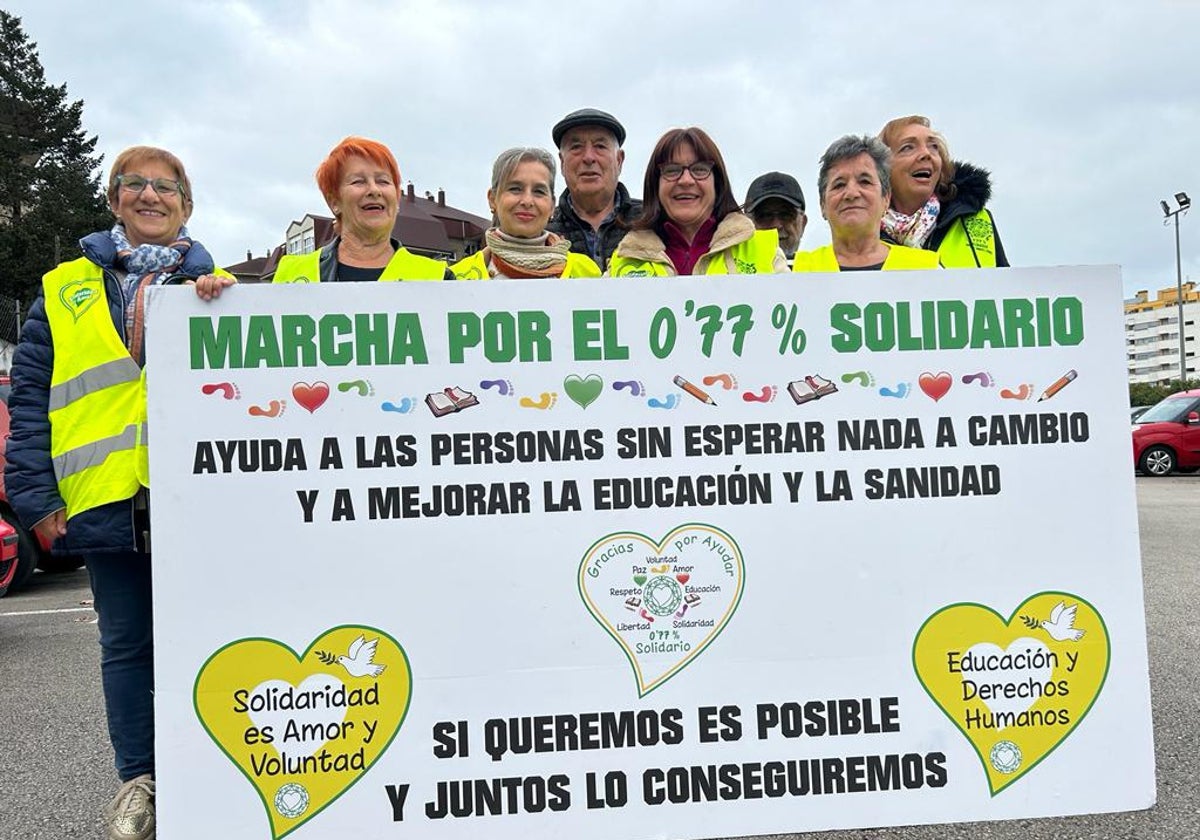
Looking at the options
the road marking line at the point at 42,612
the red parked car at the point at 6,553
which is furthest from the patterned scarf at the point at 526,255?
the road marking line at the point at 42,612

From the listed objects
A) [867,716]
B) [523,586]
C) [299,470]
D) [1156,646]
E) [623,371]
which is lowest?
[1156,646]

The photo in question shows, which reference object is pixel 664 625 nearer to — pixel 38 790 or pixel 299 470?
pixel 299 470

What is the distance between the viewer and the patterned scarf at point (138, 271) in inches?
99.9

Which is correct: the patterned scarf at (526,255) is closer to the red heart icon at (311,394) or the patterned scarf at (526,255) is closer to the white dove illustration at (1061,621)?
the red heart icon at (311,394)

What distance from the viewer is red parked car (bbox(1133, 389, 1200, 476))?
53.2 feet

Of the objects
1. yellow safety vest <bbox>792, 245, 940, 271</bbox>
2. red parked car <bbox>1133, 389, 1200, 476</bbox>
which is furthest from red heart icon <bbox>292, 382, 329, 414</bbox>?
red parked car <bbox>1133, 389, 1200, 476</bbox>

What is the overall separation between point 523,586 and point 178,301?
1.19 meters

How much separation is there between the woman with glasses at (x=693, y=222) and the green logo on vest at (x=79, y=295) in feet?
5.20

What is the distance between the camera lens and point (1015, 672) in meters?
2.45

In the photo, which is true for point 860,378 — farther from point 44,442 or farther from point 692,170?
point 44,442

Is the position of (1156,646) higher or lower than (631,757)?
lower

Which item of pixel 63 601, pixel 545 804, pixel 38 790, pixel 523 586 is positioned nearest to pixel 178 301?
pixel 523 586

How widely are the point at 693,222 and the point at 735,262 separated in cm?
21

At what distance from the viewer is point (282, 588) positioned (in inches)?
90.5
